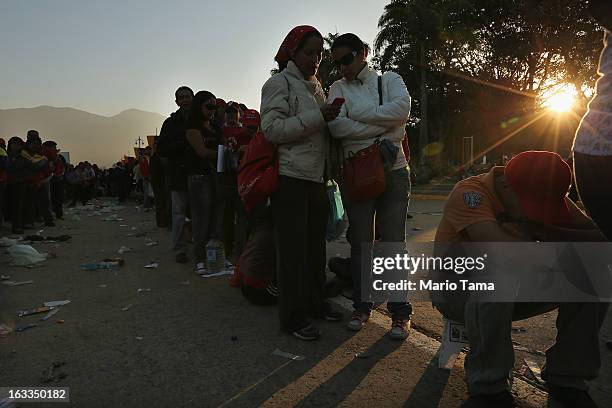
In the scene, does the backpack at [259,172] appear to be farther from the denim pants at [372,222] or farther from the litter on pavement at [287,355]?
the litter on pavement at [287,355]

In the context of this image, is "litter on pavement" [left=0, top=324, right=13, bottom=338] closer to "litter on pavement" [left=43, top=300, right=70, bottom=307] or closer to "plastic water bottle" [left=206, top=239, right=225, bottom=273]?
"litter on pavement" [left=43, top=300, right=70, bottom=307]

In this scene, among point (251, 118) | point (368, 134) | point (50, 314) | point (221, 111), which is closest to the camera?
point (368, 134)

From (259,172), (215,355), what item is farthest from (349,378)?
(259,172)

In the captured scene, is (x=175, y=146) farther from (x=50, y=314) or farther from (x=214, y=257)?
(x=50, y=314)

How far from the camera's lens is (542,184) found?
2.12m

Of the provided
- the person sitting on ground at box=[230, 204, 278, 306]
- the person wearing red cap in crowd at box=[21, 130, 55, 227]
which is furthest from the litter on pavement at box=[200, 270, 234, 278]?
the person wearing red cap in crowd at box=[21, 130, 55, 227]

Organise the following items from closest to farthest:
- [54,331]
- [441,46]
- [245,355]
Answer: [245,355] → [54,331] → [441,46]

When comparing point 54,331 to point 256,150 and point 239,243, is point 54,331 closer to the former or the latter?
point 256,150

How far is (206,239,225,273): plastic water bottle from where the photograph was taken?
16.9 feet

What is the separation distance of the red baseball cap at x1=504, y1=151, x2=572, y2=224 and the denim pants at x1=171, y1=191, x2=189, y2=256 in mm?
4389

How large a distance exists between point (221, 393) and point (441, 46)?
1148 inches

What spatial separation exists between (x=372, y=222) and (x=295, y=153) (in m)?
0.74

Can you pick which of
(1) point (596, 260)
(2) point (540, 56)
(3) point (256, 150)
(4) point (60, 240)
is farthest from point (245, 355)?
(2) point (540, 56)

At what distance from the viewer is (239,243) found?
5281 millimetres
